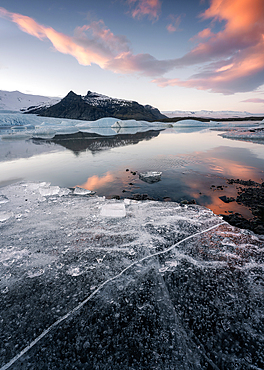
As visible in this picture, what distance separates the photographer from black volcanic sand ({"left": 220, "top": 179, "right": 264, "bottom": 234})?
12.0 feet

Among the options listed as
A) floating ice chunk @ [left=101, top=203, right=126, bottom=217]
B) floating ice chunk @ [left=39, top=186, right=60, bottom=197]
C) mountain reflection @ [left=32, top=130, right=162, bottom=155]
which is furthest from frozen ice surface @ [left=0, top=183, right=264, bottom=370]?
mountain reflection @ [left=32, top=130, right=162, bottom=155]

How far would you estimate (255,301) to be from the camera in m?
2.03

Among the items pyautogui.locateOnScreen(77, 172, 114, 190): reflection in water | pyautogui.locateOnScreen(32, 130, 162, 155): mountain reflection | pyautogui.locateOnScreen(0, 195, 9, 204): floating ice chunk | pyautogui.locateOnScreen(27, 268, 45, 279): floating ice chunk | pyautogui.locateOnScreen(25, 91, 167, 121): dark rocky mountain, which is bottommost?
pyautogui.locateOnScreen(77, 172, 114, 190): reflection in water

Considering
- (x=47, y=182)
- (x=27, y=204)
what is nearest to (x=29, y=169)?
(x=47, y=182)

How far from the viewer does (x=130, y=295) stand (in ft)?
6.92

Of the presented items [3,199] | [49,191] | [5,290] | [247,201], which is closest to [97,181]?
[49,191]

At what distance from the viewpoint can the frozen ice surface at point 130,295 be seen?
1552 mm

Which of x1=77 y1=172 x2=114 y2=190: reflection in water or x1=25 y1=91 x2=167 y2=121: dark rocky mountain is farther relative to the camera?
x1=25 y1=91 x2=167 y2=121: dark rocky mountain

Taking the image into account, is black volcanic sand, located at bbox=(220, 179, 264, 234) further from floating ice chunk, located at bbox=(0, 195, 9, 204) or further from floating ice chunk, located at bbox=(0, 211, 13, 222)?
floating ice chunk, located at bbox=(0, 195, 9, 204)

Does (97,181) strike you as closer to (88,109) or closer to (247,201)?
(247,201)

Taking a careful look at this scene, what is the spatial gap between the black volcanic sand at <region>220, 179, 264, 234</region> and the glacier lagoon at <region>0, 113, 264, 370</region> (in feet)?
1.00

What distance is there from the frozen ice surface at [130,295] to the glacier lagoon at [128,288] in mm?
11

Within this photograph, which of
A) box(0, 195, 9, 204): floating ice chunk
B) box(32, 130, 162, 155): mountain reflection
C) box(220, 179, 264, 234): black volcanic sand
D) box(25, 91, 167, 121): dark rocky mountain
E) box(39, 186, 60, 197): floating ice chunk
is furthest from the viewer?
box(25, 91, 167, 121): dark rocky mountain

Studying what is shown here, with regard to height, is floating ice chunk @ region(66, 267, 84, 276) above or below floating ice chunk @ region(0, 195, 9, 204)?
below
